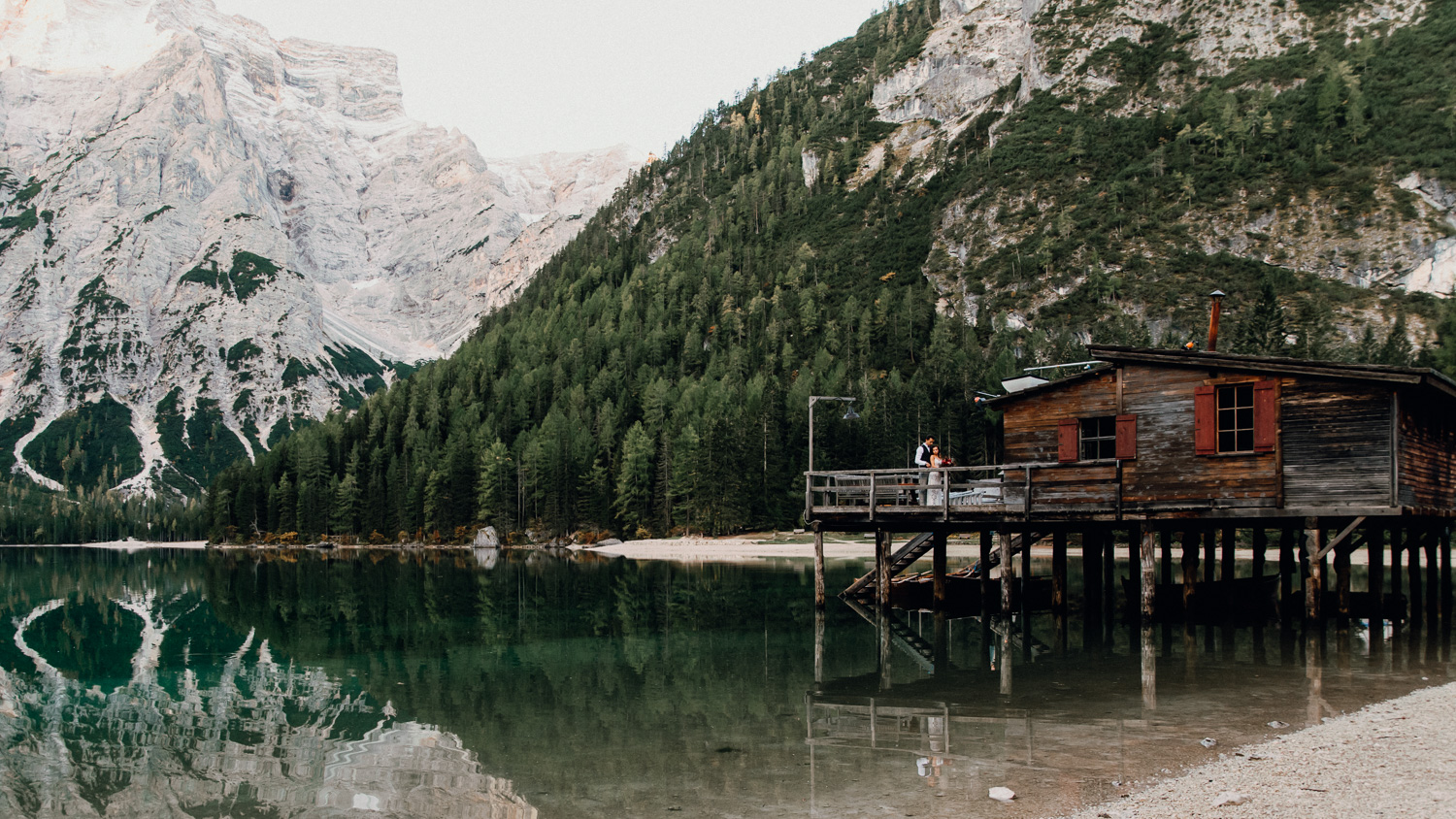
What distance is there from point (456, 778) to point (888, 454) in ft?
315

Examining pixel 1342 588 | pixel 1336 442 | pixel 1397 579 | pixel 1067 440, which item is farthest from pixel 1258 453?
pixel 1397 579

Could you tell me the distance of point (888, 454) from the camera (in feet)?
361

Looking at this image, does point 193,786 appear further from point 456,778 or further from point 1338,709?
point 1338,709

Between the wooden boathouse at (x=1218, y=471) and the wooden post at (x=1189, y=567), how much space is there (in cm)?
6

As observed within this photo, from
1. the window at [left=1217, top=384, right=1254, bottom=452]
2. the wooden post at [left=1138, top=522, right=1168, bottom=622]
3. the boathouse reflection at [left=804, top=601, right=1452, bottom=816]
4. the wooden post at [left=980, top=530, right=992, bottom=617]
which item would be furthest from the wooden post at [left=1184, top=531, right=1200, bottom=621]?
the wooden post at [left=980, top=530, right=992, bottom=617]

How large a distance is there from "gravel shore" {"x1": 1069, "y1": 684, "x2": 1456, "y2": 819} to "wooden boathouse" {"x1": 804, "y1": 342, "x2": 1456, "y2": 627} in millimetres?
11866

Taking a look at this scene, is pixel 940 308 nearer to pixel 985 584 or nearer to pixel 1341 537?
pixel 985 584

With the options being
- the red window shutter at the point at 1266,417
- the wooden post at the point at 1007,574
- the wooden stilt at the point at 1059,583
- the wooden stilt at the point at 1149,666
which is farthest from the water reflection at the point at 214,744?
the wooden stilt at the point at 1059,583

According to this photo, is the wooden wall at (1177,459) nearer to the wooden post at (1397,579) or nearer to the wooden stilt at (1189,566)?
the wooden stilt at (1189,566)

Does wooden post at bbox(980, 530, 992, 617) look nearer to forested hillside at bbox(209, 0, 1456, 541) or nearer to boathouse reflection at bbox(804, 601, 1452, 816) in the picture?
boathouse reflection at bbox(804, 601, 1452, 816)

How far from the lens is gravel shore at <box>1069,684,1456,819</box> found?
40.7 ft

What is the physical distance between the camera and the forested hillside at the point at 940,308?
115438 millimetres

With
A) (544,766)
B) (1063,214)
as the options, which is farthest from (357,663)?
(1063,214)

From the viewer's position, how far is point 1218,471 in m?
29.0
